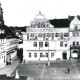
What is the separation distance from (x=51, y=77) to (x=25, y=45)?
2268 cm

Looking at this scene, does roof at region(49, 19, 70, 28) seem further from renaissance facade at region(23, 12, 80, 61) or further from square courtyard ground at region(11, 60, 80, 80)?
square courtyard ground at region(11, 60, 80, 80)

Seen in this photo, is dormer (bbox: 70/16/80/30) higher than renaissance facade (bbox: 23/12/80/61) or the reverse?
higher

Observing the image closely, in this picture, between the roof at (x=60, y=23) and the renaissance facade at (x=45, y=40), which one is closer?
the renaissance facade at (x=45, y=40)

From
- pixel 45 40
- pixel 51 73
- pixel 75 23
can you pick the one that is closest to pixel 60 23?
pixel 75 23

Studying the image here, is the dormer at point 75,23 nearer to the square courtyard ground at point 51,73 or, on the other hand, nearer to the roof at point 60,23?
the roof at point 60,23

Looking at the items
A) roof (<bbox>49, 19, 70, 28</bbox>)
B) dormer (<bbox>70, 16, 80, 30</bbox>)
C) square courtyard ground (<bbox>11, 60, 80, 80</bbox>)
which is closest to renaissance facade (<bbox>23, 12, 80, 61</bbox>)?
roof (<bbox>49, 19, 70, 28</bbox>)

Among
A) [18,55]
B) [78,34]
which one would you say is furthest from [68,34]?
[18,55]

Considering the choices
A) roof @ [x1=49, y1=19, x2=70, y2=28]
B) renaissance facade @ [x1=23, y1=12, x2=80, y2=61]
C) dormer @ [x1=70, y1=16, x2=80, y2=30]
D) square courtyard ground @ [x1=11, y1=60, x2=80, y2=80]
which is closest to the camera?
square courtyard ground @ [x1=11, y1=60, x2=80, y2=80]

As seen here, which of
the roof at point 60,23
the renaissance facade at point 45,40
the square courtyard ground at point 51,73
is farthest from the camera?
the roof at point 60,23

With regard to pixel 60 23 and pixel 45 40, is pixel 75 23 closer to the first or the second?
pixel 60 23

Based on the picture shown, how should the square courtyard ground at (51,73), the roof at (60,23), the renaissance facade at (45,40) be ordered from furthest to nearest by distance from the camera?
1. the roof at (60,23)
2. the renaissance facade at (45,40)
3. the square courtyard ground at (51,73)

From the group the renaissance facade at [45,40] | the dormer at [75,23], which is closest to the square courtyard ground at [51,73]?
the renaissance facade at [45,40]

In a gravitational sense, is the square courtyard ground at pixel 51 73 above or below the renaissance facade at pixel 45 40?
below

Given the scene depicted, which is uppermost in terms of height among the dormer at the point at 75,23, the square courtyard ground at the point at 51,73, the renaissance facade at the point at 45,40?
the dormer at the point at 75,23
